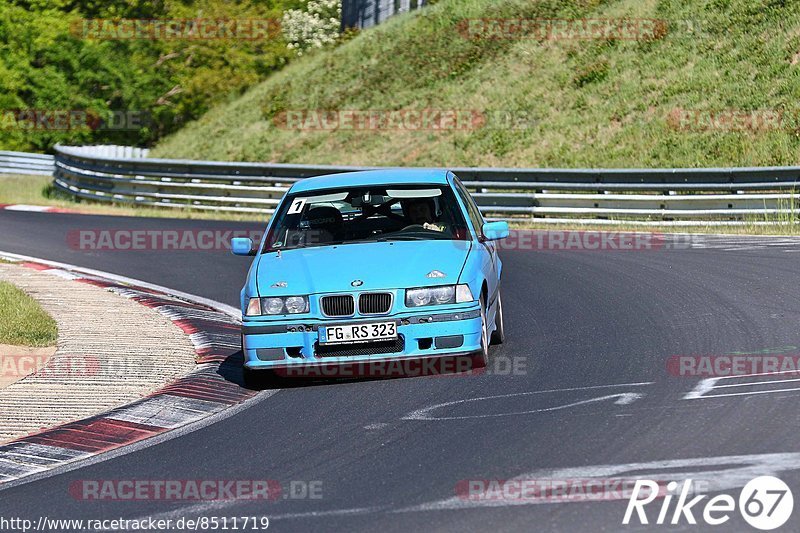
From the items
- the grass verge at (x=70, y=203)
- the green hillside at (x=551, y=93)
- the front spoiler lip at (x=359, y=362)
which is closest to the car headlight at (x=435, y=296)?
the front spoiler lip at (x=359, y=362)

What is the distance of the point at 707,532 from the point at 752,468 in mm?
956

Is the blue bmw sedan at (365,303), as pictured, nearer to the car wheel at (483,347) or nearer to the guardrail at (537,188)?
the car wheel at (483,347)

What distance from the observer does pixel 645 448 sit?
6449mm

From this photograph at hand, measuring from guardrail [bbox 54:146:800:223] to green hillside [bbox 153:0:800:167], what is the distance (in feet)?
19.2

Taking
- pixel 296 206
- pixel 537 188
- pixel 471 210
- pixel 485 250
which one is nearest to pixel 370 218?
pixel 296 206

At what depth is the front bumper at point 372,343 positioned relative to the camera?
878 cm

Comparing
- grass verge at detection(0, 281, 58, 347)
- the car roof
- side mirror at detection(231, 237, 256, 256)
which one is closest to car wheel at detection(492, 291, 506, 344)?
the car roof

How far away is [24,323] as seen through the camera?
11.7m

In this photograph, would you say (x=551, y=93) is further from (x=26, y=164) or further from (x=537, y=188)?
(x=26, y=164)

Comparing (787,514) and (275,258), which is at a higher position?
(275,258)

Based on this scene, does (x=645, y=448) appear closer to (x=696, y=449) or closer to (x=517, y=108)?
(x=696, y=449)

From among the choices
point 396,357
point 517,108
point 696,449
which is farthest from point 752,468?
point 517,108

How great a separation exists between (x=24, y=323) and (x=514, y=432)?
6269 millimetres

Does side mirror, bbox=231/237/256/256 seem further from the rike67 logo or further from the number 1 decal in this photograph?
the rike67 logo
